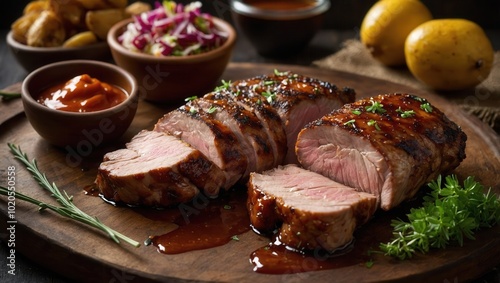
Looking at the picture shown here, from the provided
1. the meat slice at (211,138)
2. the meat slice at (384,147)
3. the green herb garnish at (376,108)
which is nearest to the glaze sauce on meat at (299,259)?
the meat slice at (384,147)

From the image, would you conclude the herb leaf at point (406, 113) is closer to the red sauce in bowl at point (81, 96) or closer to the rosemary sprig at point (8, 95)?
the red sauce in bowl at point (81, 96)

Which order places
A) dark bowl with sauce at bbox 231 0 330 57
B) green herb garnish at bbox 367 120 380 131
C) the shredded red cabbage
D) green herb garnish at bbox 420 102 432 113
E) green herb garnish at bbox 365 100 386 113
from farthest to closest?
1. dark bowl with sauce at bbox 231 0 330 57
2. the shredded red cabbage
3. green herb garnish at bbox 420 102 432 113
4. green herb garnish at bbox 365 100 386 113
5. green herb garnish at bbox 367 120 380 131

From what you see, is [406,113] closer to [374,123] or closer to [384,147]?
[374,123]

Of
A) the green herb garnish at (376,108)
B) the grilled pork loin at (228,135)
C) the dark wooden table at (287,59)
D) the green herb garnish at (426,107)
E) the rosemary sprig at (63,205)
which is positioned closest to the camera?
the rosemary sprig at (63,205)

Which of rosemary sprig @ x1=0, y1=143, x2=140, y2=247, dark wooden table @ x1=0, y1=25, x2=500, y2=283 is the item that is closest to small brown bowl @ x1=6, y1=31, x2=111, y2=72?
dark wooden table @ x1=0, y1=25, x2=500, y2=283

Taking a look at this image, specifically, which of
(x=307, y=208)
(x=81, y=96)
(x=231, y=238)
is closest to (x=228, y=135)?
(x=231, y=238)

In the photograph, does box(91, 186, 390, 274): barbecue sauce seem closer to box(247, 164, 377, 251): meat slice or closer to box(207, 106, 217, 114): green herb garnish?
box(247, 164, 377, 251): meat slice
